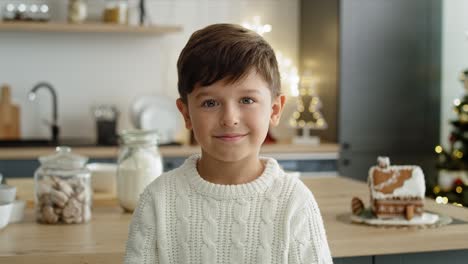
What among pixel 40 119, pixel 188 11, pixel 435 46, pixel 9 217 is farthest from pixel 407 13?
pixel 9 217

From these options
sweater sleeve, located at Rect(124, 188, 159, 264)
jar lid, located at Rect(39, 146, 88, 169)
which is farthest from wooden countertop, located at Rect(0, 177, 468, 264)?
sweater sleeve, located at Rect(124, 188, 159, 264)

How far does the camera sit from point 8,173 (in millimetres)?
4016

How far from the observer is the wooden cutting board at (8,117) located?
175 inches

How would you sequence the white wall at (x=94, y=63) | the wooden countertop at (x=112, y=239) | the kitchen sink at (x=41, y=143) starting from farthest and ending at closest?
the white wall at (x=94, y=63) → the kitchen sink at (x=41, y=143) → the wooden countertop at (x=112, y=239)

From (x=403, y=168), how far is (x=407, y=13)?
9.78ft

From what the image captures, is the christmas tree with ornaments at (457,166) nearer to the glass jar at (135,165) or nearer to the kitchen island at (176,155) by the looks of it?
the kitchen island at (176,155)

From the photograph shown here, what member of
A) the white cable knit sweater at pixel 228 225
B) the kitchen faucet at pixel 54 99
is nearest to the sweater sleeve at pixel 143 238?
the white cable knit sweater at pixel 228 225

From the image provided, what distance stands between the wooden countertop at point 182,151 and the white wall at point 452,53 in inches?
33.6

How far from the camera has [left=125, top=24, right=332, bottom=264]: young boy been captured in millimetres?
1222

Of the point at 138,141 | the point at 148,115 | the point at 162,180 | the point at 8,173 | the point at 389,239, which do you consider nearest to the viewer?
the point at 162,180

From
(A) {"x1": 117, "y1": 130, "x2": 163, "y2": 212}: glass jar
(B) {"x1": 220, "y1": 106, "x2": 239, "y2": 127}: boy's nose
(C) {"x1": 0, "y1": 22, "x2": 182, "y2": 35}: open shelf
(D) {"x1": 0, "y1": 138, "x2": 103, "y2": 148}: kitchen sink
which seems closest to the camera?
(B) {"x1": 220, "y1": 106, "x2": 239, "y2": 127}: boy's nose

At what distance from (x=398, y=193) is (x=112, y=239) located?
2.34ft

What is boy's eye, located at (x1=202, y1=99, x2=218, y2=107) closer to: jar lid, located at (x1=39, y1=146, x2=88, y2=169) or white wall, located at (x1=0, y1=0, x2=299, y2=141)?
jar lid, located at (x1=39, y1=146, x2=88, y2=169)

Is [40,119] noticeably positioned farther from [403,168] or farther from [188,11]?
[403,168]
